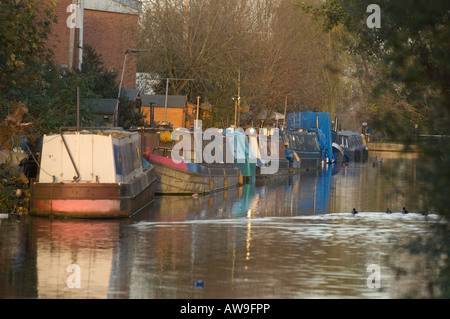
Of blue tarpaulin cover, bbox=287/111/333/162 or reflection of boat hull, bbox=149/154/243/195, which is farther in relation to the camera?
blue tarpaulin cover, bbox=287/111/333/162

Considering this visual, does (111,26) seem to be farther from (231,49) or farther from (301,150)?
(301,150)

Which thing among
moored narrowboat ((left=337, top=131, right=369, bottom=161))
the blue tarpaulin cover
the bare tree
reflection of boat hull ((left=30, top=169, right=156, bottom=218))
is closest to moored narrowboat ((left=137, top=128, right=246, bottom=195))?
reflection of boat hull ((left=30, top=169, right=156, bottom=218))

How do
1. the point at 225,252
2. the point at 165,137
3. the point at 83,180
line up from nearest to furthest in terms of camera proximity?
the point at 225,252 → the point at 83,180 → the point at 165,137

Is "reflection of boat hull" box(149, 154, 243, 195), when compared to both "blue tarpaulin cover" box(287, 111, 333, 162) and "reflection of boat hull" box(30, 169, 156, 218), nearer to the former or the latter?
"reflection of boat hull" box(30, 169, 156, 218)

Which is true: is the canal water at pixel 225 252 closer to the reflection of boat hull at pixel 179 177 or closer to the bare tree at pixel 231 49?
the reflection of boat hull at pixel 179 177

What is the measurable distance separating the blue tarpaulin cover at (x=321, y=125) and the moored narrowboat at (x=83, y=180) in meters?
39.6

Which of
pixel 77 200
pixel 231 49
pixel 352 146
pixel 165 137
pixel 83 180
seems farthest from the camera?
pixel 352 146

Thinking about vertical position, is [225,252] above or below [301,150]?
below

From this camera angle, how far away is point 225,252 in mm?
15344

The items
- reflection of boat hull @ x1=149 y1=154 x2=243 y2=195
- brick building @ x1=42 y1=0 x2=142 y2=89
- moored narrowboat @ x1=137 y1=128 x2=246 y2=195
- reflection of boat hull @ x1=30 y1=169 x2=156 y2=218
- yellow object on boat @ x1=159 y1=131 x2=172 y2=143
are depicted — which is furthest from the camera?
brick building @ x1=42 y1=0 x2=142 y2=89

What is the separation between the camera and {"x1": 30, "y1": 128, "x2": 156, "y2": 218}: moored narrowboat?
1997 centimetres

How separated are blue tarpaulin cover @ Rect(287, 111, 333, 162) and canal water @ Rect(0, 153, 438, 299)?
35.4 meters

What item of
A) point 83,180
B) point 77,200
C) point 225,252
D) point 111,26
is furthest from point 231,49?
point 225,252

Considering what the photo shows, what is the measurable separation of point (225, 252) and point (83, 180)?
6.16 metres
